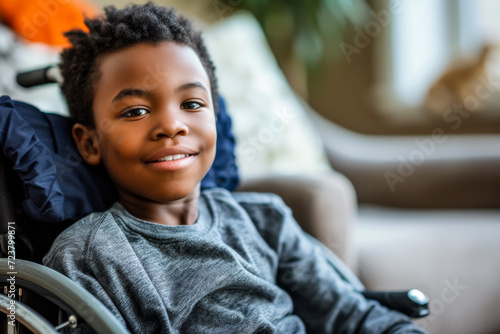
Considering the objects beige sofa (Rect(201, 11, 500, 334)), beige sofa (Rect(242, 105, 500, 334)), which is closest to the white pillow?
beige sofa (Rect(201, 11, 500, 334))

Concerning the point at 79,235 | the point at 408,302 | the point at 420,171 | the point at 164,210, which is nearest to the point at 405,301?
the point at 408,302

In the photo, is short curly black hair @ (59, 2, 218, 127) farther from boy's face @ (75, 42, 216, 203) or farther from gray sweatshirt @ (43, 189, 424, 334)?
gray sweatshirt @ (43, 189, 424, 334)

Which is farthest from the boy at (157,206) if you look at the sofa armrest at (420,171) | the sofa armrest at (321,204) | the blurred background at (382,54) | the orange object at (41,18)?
the blurred background at (382,54)

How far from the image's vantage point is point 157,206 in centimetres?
80

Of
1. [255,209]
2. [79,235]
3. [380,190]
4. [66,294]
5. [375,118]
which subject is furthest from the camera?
[375,118]

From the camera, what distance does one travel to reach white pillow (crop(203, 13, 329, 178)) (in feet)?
5.04

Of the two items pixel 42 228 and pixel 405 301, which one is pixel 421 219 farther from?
pixel 42 228

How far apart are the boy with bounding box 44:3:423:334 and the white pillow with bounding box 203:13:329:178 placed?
0.67 m

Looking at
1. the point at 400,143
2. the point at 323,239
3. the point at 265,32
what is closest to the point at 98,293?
the point at 323,239

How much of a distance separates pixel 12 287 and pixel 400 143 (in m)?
1.69

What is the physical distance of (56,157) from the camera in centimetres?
79

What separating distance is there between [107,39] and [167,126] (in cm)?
18

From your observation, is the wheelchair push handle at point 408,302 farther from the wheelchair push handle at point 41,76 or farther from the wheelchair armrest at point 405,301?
the wheelchair push handle at point 41,76

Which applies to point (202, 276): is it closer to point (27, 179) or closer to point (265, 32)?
point (27, 179)
